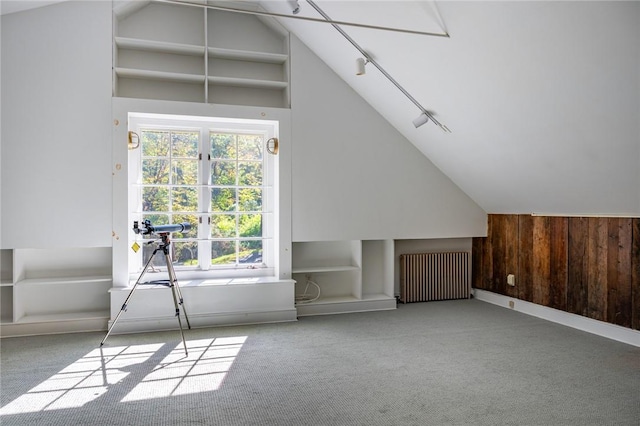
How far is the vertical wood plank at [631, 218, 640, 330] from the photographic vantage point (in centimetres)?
357

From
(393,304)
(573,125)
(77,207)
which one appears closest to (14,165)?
(77,207)

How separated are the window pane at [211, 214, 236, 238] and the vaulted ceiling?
211cm

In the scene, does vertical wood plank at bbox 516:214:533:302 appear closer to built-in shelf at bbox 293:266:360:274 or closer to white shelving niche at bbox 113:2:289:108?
built-in shelf at bbox 293:266:360:274

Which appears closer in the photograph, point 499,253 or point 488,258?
point 499,253

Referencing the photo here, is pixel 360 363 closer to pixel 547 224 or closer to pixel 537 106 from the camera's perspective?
pixel 537 106

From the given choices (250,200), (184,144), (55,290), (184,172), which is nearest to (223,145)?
(184,144)

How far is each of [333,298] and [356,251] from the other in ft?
2.09

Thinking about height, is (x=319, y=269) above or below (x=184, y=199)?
below

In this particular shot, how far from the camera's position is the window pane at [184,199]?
4578 millimetres

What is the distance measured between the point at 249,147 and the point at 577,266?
12.3 feet

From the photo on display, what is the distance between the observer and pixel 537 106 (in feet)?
10.5

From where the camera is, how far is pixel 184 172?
462 centimetres

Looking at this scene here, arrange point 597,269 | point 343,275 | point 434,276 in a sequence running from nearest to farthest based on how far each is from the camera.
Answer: point 597,269, point 343,275, point 434,276

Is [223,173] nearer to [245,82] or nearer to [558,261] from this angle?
[245,82]
